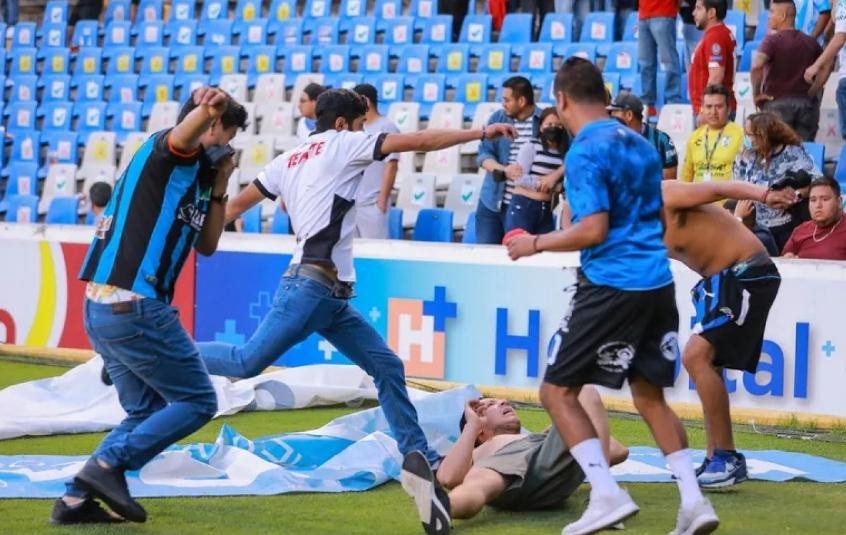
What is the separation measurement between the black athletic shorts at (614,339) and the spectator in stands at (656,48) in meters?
7.95

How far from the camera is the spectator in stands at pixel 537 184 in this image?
35.4ft

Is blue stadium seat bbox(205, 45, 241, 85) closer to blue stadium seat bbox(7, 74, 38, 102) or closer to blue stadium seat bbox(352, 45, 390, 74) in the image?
blue stadium seat bbox(352, 45, 390, 74)

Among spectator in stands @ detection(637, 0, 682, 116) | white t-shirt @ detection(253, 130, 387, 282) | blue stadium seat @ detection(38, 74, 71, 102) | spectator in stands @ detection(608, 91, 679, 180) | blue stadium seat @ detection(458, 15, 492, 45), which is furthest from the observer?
blue stadium seat @ detection(38, 74, 71, 102)

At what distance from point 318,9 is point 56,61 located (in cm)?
372

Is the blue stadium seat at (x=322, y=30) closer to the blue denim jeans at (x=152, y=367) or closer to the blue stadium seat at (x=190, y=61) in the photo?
the blue stadium seat at (x=190, y=61)

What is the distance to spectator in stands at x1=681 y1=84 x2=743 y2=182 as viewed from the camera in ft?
35.3

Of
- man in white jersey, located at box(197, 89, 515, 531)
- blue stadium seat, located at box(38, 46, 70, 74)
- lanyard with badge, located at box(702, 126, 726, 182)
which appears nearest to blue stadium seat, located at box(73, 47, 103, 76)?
blue stadium seat, located at box(38, 46, 70, 74)

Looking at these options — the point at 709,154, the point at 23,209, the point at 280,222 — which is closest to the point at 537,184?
the point at 709,154

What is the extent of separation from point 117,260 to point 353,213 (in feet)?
5.02

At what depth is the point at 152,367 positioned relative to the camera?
5.94 meters

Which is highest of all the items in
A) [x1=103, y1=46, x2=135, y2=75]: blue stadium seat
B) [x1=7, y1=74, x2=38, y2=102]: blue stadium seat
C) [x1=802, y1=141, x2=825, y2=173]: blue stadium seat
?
[x1=103, y1=46, x2=135, y2=75]: blue stadium seat

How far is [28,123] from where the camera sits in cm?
1911

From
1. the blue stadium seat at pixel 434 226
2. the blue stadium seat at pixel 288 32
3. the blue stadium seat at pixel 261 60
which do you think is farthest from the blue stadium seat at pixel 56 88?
the blue stadium seat at pixel 434 226

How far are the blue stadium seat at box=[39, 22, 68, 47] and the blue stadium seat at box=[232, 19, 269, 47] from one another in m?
2.90
